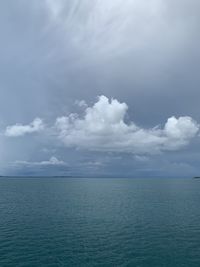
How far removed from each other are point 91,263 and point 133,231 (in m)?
24.1

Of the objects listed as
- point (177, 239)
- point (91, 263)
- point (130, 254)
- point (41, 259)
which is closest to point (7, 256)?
point (41, 259)

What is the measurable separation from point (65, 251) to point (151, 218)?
41.9 metres

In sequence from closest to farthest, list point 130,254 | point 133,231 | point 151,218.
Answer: point 130,254 → point 133,231 → point 151,218

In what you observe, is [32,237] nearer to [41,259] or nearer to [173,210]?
[41,259]

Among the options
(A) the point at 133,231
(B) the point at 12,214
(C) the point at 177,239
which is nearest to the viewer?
(C) the point at 177,239

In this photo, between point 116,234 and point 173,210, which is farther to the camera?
point 173,210

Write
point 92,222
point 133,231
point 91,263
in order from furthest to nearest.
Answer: point 92,222, point 133,231, point 91,263

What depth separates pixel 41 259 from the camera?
47.9 m

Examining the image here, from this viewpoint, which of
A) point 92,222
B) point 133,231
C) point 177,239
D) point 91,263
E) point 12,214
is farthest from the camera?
point 12,214

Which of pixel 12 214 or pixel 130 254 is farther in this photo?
pixel 12 214

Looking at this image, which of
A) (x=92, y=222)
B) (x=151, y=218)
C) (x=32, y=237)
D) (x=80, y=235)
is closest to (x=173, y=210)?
(x=151, y=218)

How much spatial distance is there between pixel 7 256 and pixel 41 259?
6925 millimetres

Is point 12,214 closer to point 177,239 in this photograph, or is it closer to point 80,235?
point 80,235

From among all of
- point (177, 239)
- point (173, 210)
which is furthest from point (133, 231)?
point (173, 210)
